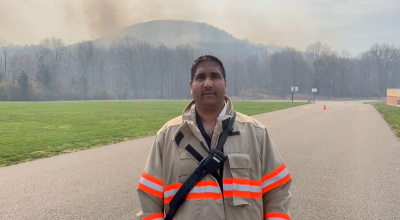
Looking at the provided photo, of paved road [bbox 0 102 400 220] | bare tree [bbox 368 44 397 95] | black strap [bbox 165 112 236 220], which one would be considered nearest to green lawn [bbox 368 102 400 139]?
paved road [bbox 0 102 400 220]

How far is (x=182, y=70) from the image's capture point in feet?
336

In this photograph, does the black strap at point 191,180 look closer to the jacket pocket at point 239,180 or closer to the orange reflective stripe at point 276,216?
the jacket pocket at point 239,180

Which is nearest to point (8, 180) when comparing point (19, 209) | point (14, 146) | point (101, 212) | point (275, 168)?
point (19, 209)

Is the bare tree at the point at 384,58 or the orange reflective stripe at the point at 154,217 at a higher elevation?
the bare tree at the point at 384,58

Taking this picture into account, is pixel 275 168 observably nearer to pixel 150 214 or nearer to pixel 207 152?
pixel 207 152

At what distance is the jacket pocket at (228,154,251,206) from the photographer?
1960 millimetres

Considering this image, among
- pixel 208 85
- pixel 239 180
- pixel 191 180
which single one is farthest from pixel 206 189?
pixel 208 85

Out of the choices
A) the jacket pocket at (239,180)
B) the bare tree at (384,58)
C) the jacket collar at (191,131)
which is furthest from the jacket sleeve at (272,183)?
the bare tree at (384,58)

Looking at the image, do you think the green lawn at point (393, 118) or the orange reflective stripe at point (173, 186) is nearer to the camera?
the orange reflective stripe at point (173, 186)

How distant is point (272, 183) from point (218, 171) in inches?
15.6

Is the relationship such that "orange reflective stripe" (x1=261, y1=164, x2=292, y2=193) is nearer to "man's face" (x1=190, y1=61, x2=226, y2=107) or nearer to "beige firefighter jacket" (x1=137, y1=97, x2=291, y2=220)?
"beige firefighter jacket" (x1=137, y1=97, x2=291, y2=220)

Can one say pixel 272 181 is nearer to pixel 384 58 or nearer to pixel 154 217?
pixel 154 217

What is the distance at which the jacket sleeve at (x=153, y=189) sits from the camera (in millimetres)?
2107

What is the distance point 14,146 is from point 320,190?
351 inches
